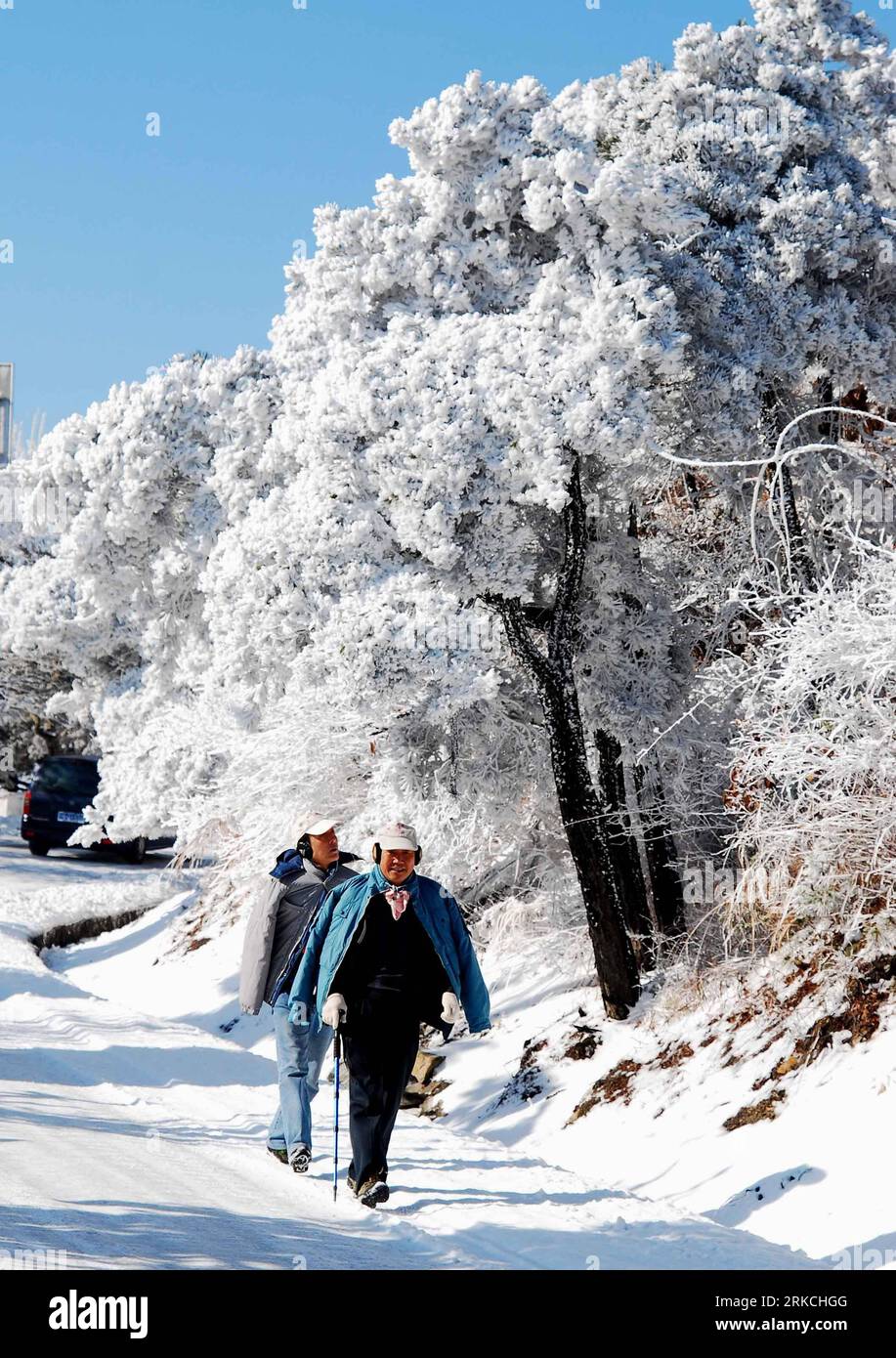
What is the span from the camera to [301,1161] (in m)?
7.23

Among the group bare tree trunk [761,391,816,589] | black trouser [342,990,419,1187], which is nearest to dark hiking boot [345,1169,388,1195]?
black trouser [342,990,419,1187]

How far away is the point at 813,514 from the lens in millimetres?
14055

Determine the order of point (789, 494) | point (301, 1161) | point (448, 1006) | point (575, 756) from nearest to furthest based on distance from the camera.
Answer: point (448, 1006)
point (301, 1161)
point (575, 756)
point (789, 494)

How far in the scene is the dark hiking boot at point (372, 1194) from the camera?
6434 mm

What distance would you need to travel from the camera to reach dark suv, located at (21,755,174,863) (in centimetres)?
2731

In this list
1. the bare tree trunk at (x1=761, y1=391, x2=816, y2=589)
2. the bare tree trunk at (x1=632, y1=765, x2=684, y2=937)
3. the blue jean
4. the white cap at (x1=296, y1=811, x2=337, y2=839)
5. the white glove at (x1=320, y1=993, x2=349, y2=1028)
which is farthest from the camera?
the bare tree trunk at (x1=632, y1=765, x2=684, y2=937)

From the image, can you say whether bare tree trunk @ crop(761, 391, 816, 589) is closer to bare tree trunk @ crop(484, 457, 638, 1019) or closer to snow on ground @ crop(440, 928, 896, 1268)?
bare tree trunk @ crop(484, 457, 638, 1019)

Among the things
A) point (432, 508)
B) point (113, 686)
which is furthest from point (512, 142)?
point (113, 686)

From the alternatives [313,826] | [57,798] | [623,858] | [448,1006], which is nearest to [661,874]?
[623,858]

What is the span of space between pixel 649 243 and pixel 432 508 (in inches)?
127

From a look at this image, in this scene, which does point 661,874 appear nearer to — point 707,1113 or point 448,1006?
point 707,1113

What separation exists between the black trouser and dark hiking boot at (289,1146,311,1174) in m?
0.64

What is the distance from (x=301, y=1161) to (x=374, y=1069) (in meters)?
0.98

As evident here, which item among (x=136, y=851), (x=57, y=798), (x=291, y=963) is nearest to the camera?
(x=291, y=963)
